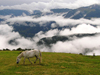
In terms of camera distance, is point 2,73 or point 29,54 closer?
point 2,73

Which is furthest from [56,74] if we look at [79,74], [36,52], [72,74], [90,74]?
[36,52]

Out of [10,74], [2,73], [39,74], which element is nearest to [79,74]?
[39,74]

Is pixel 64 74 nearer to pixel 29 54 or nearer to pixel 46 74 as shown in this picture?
pixel 46 74

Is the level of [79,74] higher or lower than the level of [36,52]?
lower

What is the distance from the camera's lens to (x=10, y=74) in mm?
15812

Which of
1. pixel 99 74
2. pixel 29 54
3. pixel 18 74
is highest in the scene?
pixel 29 54

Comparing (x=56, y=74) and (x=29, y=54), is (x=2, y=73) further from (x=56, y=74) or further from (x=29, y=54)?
(x=56, y=74)

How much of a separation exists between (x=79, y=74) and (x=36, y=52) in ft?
36.4

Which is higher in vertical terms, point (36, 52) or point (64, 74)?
point (36, 52)

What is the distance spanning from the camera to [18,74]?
15.8 metres

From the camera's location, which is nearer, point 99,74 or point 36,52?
point 99,74

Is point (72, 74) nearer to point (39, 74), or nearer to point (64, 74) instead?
point (64, 74)

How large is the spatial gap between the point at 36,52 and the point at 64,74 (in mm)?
9627

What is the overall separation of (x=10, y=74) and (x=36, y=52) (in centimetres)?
837
